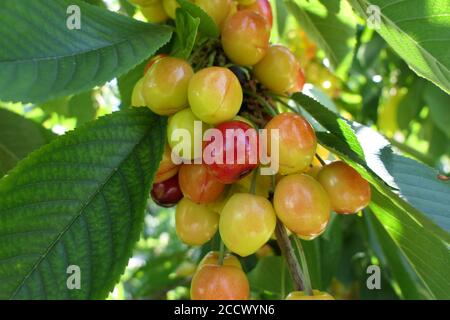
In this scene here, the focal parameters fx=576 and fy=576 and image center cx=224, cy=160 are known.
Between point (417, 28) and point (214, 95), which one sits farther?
point (417, 28)

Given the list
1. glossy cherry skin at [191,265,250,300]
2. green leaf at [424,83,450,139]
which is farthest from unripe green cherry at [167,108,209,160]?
green leaf at [424,83,450,139]

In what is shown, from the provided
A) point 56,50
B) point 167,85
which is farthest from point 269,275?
point 56,50

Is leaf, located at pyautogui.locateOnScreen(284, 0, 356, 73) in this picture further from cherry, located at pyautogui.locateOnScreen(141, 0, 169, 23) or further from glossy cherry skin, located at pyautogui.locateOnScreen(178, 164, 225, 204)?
glossy cherry skin, located at pyautogui.locateOnScreen(178, 164, 225, 204)

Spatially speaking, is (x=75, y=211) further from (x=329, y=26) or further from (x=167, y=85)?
(x=329, y=26)

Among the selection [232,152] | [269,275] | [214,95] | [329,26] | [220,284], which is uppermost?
[329,26]

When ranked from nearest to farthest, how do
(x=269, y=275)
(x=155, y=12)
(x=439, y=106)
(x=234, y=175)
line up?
(x=234, y=175) → (x=155, y=12) → (x=269, y=275) → (x=439, y=106)

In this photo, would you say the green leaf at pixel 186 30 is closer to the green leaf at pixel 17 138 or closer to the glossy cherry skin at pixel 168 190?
the glossy cherry skin at pixel 168 190

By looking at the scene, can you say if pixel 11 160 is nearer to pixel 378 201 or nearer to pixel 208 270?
pixel 208 270
